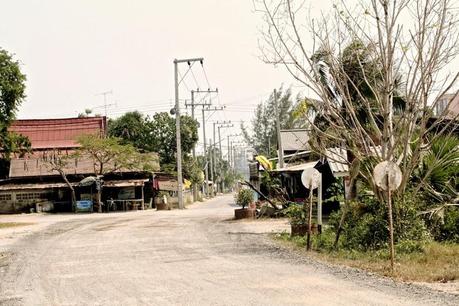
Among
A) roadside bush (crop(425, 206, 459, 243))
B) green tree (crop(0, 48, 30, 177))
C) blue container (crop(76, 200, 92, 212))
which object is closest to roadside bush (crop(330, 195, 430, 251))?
roadside bush (crop(425, 206, 459, 243))

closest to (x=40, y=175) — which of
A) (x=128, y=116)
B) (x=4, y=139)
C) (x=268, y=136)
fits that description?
(x=4, y=139)

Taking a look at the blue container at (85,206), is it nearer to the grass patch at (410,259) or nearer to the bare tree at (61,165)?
the bare tree at (61,165)

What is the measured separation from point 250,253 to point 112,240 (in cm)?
622

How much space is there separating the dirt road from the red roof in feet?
102

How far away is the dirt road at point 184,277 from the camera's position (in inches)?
341

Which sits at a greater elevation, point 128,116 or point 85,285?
point 128,116

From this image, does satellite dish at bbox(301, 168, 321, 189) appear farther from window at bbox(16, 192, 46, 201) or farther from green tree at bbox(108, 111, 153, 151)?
green tree at bbox(108, 111, 153, 151)

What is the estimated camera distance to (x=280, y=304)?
8.06 meters

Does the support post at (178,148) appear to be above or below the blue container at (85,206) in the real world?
above

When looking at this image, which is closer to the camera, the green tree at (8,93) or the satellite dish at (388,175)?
the satellite dish at (388,175)

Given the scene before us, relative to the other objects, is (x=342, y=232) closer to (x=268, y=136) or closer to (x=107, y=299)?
Answer: (x=107, y=299)

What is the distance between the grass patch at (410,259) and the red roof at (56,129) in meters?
36.9

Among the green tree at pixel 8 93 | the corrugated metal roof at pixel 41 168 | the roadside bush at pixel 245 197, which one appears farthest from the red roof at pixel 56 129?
the roadside bush at pixel 245 197

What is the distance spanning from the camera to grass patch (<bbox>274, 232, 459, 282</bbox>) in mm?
10461
